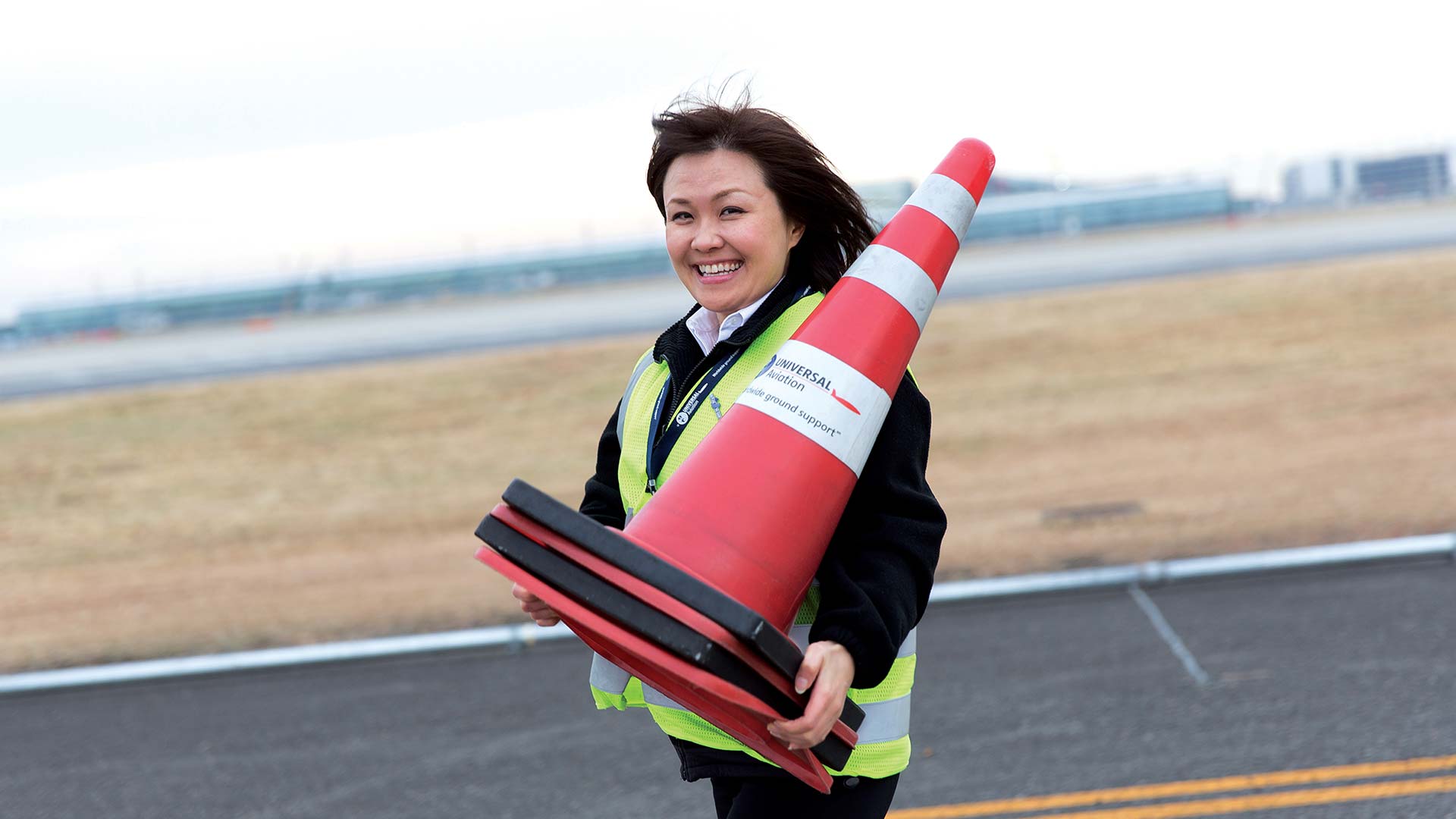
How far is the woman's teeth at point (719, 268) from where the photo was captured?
85.1 inches

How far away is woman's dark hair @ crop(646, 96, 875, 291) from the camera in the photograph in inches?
84.7

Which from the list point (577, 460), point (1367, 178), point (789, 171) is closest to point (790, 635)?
point (789, 171)

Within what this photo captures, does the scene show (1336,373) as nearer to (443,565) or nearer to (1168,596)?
(1168,596)

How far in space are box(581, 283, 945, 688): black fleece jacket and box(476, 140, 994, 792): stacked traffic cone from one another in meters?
0.05

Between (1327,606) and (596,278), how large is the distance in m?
66.0

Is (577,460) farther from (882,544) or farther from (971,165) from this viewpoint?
(882,544)

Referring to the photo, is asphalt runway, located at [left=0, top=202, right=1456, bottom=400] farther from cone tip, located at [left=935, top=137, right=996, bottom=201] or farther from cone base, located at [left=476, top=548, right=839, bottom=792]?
cone base, located at [left=476, top=548, right=839, bottom=792]

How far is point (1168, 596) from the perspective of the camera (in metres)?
6.02

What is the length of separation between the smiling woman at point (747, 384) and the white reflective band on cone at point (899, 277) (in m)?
0.10

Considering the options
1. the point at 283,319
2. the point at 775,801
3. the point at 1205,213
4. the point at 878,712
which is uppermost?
the point at 878,712

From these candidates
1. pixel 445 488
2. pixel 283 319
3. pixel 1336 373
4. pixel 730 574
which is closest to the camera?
pixel 730 574

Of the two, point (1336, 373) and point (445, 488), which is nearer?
point (445, 488)

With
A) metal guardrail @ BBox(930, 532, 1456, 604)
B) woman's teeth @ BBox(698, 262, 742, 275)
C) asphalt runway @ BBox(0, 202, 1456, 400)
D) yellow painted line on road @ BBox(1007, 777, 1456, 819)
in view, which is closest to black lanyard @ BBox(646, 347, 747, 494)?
woman's teeth @ BBox(698, 262, 742, 275)

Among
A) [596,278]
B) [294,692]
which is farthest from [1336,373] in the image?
[596,278]
